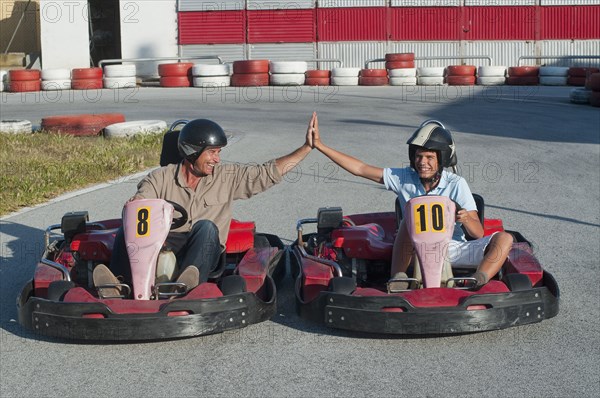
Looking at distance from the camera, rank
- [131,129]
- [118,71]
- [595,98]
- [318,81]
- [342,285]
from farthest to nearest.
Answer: [118,71], [318,81], [595,98], [131,129], [342,285]

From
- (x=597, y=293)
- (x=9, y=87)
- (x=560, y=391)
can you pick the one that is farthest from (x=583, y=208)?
(x=9, y=87)

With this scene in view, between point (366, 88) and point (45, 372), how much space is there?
18181 millimetres

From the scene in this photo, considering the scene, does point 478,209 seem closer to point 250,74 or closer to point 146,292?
point 146,292

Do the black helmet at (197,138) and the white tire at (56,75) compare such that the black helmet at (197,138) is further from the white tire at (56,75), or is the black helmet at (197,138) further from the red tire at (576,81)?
the red tire at (576,81)

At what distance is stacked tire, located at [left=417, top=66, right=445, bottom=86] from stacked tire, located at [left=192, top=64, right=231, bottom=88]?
429 cm

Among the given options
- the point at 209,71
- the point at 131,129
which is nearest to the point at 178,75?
the point at 209,71

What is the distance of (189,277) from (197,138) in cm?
88

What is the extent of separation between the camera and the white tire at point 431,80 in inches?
907

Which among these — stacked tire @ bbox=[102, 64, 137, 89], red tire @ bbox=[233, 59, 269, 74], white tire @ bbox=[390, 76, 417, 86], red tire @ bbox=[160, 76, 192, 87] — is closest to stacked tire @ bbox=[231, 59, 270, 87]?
red tire @ bbox=[233, 59, 269, 74]

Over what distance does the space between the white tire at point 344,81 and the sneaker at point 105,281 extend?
18.1m

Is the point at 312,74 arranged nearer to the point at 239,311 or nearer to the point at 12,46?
the point at 12,46

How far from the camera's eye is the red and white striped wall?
27609mm

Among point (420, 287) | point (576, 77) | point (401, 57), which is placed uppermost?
point (401, 57)

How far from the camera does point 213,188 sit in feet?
19.7
